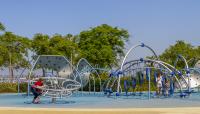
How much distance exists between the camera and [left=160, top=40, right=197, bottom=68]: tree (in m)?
55.4

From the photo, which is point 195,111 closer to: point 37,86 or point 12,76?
point 37,86

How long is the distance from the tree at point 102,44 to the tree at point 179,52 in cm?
608

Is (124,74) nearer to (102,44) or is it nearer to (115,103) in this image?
(115,103)

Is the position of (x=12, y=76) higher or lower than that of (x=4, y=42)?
lower

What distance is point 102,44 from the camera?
52.8 meters

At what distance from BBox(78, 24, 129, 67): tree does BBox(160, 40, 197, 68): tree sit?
20.0 ft

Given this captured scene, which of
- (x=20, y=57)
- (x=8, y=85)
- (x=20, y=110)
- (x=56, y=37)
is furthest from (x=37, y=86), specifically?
(x=56, y=37)

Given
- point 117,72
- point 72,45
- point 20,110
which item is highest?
point 72,45

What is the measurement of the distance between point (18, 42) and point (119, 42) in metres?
13.2

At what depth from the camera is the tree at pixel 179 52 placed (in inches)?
2180

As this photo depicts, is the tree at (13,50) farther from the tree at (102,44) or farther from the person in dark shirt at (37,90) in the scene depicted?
the person in dark shirt at (37,90)

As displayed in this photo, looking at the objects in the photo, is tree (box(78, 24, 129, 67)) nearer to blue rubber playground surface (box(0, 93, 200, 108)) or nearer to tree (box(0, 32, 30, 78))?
tree (box(0, 32, 30, 78))

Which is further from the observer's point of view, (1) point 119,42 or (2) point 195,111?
(1) point 119,42

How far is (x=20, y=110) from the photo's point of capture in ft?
55.9
